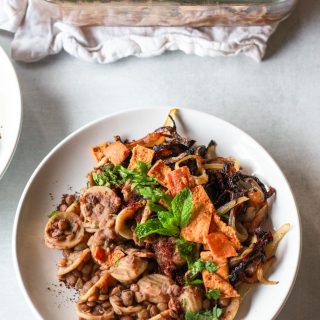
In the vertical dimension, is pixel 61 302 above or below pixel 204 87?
below

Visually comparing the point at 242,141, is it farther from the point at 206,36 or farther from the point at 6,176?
the point at 6,176

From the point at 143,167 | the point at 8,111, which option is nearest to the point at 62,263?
the point at 143,167

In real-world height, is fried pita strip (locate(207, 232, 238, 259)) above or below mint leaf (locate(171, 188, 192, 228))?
below

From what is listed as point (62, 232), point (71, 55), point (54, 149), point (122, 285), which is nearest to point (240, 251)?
point (122, 285)

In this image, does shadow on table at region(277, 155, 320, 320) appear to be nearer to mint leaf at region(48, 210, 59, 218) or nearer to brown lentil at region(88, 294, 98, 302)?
brown lentil at region(88, 294, 98, 302)

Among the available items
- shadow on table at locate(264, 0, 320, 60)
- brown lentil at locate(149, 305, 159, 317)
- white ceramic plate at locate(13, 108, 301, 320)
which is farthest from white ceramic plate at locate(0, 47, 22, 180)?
shadow on table at locate(264, 0, 320, 60)

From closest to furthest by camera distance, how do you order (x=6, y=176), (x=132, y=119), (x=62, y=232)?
(x=62, y=232), (x=132, y=119), (x=6, y=176)

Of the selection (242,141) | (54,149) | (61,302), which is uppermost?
Answer: (242,141)

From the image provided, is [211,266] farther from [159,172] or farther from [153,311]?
[159,172]
